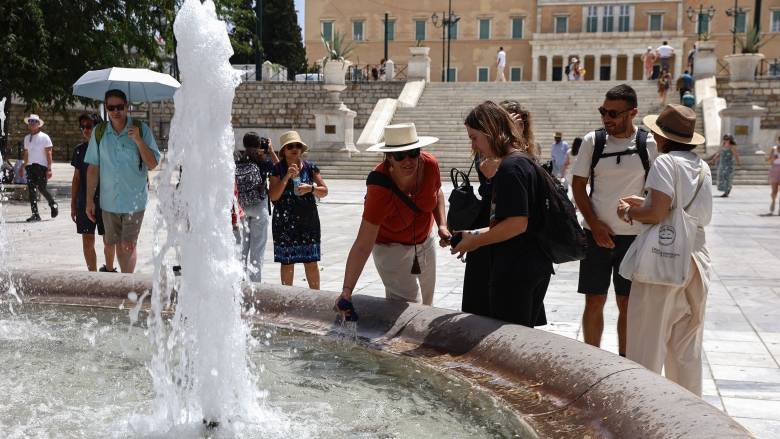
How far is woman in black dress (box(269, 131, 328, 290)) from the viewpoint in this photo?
19.9ft

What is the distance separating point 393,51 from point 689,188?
6053 centimetres

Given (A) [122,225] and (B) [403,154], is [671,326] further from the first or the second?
(A) [122,225]

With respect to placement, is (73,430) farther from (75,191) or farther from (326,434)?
(75,191)

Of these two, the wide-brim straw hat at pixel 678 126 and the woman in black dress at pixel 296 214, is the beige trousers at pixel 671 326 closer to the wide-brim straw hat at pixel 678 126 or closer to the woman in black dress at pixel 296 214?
the wide-brim straw hat at pixel 678 126

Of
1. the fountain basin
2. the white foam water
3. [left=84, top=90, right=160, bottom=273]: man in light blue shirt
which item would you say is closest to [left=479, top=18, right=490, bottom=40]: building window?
[left=84, top=90, right=160, bottom=273]: man in light blue shirt

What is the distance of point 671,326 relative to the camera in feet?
12.4

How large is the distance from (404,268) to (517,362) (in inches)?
44.7

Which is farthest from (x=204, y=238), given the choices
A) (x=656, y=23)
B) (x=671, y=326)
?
(x=656, y=23)

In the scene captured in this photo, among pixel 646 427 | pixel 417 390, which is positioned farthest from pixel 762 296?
pixel 646 427

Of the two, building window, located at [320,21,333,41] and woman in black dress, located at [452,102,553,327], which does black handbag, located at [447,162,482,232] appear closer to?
woman in black dress, located at [452,102,553,327]

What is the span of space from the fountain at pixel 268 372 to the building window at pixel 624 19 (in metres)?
58.0

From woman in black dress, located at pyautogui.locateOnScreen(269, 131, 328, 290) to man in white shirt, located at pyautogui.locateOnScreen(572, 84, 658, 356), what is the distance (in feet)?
7.28

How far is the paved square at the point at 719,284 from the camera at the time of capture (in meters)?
4.41

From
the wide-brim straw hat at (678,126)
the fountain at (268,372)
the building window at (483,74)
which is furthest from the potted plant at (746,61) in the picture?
the building window at (483,74)
